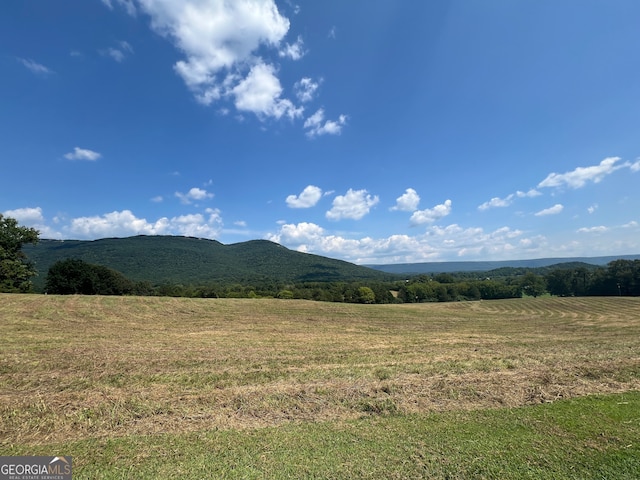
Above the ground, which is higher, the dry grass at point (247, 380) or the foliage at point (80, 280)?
the foliage at point (80, 280)

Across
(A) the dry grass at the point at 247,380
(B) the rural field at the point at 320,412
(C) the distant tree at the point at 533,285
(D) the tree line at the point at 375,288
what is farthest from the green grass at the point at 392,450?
(C) the distant tree at the point at 533,285

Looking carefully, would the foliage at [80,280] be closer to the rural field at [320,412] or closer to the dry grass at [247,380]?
the dry grass at [247,380]

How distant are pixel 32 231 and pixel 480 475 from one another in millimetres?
63072

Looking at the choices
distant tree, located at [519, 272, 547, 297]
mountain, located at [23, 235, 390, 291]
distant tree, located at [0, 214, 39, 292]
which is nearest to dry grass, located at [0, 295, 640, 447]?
distant tree, located at [0, 214, 39, 292]

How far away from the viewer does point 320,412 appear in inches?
266

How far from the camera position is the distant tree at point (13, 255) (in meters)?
43.7

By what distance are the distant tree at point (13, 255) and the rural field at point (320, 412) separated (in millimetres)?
43536

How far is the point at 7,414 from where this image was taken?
627cm

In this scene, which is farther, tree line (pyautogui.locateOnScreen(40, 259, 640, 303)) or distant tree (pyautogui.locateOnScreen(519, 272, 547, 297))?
distant tree (pyautogui.locateOnScreen(519, 272, 547, 297))

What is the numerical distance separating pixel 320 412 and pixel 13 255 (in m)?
60.1

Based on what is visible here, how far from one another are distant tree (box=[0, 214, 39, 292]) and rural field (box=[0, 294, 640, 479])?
4354 centimetres

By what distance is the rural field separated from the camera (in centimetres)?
475

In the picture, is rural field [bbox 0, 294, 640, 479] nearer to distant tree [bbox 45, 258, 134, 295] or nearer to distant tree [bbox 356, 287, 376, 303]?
distant tree [bbox 45, 258, 134, 295]

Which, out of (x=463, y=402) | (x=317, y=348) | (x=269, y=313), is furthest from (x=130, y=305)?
(x=463, y=402)
